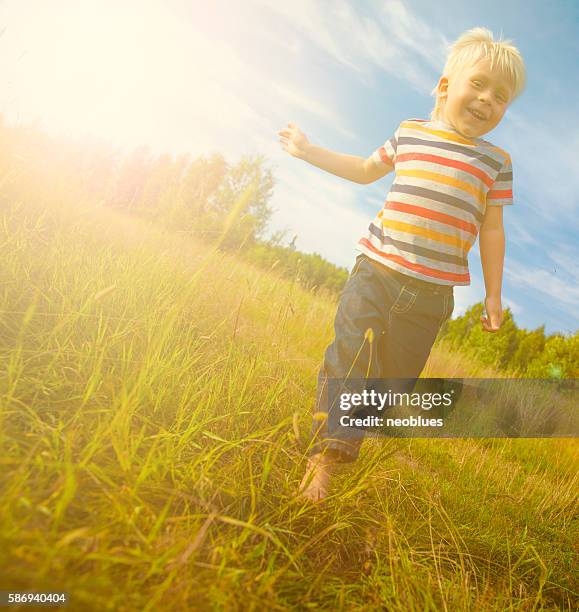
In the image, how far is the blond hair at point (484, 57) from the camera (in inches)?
80.5

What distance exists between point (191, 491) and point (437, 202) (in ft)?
4.93

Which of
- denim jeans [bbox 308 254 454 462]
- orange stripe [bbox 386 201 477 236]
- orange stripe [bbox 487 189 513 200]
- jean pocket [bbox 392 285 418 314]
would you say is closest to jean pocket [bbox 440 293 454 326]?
denim jeans [bbox 308 254 454 462]

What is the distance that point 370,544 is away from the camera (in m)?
1.33

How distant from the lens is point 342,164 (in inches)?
92.4

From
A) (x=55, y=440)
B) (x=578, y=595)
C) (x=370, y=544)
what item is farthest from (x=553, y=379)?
(x=55, y=440)

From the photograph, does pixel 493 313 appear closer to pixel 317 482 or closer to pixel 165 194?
pixel 317 482

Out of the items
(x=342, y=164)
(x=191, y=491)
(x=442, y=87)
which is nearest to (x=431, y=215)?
(x=342, y=164)

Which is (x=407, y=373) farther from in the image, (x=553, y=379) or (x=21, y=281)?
(x=553, y=379)

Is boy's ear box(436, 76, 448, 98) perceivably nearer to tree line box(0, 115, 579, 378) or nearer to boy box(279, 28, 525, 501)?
boy box(279, 28, 525, 501)

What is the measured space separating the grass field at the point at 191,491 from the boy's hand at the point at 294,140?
930 millimetres

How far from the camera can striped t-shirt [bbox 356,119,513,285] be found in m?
1.94

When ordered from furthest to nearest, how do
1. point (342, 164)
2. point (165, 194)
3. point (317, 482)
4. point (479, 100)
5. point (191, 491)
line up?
1. point (165, 194)
2. point (342, 164)
3. point (479, 100)
4. point (317, 482)
5. point (191, 491)

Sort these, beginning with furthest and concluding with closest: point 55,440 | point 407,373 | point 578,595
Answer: point 407,373 < point 578,595 < point 55,440

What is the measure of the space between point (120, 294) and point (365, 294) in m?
1.13
